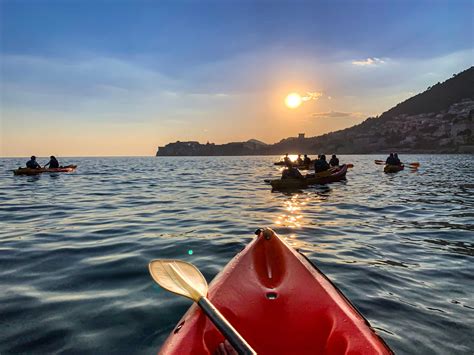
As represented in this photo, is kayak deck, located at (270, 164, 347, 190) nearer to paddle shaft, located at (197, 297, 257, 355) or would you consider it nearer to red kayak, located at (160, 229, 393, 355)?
red kayak, located at (160, 229, 393, 355)

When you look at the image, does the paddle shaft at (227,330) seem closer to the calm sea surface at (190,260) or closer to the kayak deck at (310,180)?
A: the calm sea surface at (190,260)

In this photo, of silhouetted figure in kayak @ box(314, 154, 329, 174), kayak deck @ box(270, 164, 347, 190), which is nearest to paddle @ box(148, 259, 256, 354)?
kayak deck @ box(270, 164, 347, 190)

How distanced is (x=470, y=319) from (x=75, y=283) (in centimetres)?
583

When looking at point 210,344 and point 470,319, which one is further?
point 470,319

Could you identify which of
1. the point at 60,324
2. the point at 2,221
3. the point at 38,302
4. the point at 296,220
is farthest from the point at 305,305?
the point at 2,221

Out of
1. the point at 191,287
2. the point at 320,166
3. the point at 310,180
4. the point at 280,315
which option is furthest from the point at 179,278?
the point at 320,166

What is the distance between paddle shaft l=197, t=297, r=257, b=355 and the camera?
259 centimetres

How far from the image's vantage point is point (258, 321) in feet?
11.5

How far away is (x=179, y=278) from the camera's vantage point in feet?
12.9

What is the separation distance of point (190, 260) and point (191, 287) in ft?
10.3

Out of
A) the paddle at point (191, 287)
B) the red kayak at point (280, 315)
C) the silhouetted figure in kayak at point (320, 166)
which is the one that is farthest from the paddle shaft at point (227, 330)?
the silhouetted figure in kayak at point (320, 166)

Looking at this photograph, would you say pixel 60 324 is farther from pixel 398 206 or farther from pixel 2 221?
pixel 398 206

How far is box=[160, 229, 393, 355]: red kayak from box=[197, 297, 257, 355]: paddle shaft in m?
0.16

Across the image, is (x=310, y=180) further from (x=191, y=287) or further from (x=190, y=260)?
(x=191, y=287)
